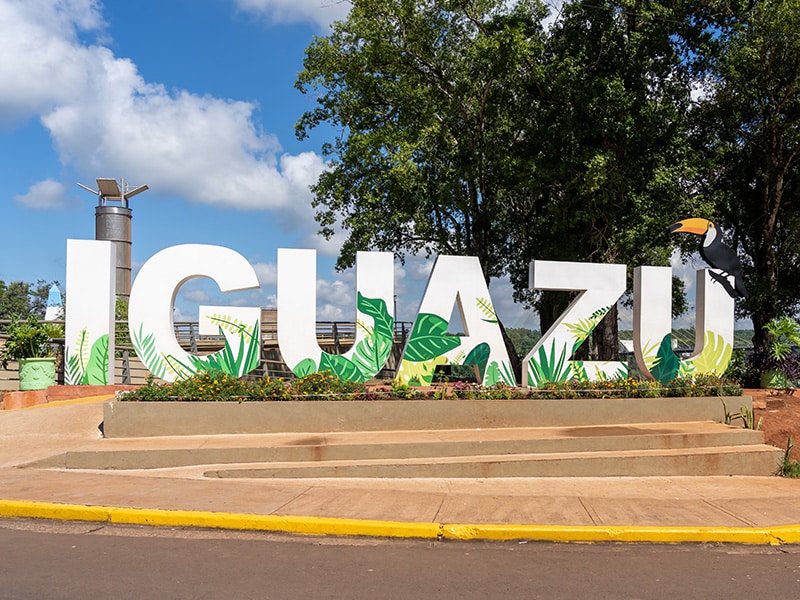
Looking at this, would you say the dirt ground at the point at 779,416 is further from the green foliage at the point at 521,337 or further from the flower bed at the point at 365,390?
the green foliage at the point at 521,337

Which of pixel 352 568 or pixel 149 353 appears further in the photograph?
Result: pixel 149 353

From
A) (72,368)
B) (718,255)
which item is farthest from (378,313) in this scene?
(718,255)

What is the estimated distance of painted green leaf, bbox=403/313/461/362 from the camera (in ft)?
42.8

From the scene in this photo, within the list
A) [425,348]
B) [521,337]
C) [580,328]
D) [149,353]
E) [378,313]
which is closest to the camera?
[149,353]

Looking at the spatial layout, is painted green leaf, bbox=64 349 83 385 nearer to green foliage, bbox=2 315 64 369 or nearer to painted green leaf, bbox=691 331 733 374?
green foliage, bbox=2 315 64 369

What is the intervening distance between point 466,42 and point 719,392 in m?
14.8

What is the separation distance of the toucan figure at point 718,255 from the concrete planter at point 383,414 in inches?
133

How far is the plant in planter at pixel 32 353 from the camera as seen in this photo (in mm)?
14125

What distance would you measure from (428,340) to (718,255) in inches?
263

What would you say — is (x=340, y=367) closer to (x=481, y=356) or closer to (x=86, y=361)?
(x=481, y=356)

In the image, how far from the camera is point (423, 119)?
2283cm

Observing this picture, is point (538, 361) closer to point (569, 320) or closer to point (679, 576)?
point (569, 320)

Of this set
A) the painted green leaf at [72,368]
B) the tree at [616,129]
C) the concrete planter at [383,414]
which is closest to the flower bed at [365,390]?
the concrete planter at [383,414]

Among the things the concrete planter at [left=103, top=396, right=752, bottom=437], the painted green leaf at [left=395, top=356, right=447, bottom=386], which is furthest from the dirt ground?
the painted green leaf at [left=395, top=356, right=447, bottom=386]
